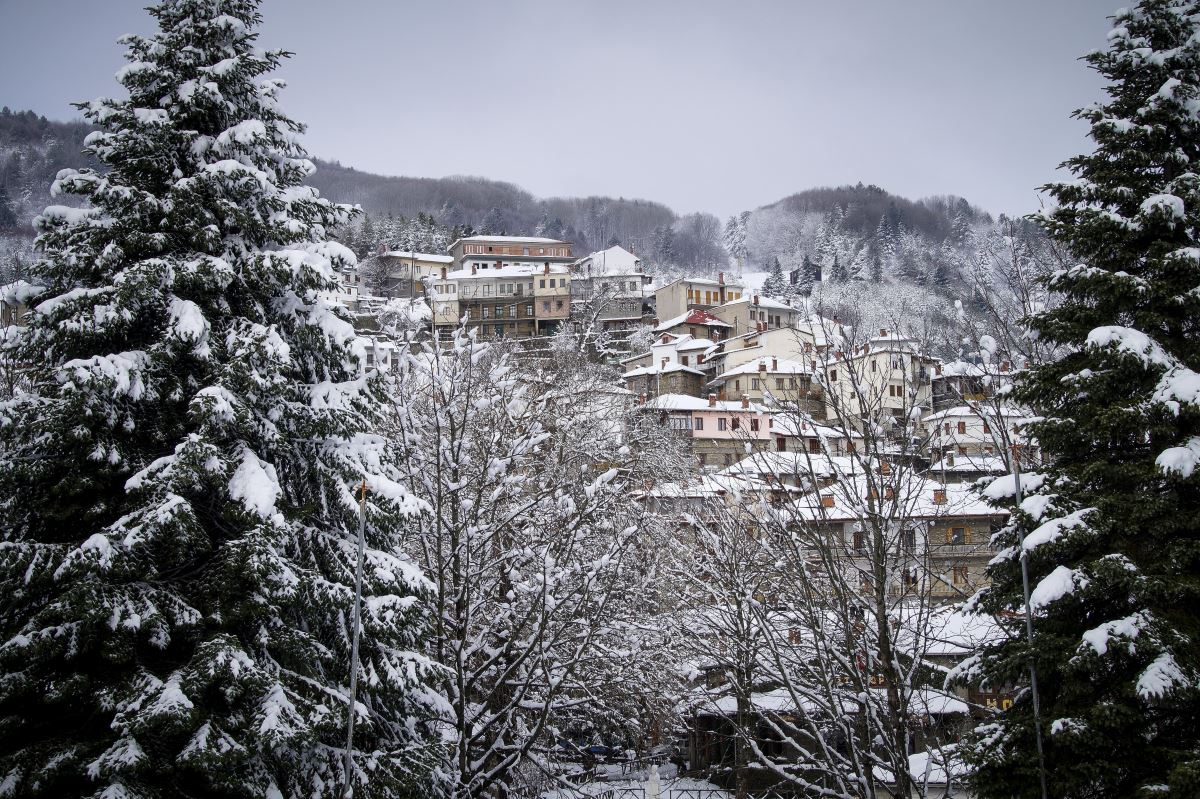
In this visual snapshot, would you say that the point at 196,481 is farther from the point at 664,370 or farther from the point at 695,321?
the point at 695,321

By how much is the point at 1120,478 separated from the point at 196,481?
848 centimetres

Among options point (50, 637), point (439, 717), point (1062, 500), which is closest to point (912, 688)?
point (1062, 500)

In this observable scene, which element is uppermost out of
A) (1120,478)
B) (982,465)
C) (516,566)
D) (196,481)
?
(196,481)

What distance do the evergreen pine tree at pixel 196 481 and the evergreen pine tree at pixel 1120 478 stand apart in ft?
19.8

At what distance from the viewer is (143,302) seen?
300 inches

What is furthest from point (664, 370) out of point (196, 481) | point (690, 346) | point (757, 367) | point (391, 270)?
point (196, 481)

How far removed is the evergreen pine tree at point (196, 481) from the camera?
648 cm

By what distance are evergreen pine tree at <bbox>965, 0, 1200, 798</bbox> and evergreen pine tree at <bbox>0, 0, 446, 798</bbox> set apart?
6024 mm

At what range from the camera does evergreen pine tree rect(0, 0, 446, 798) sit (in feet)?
21.3

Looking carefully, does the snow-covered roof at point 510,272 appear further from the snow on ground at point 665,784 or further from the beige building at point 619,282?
the snow on ground at point 665,784

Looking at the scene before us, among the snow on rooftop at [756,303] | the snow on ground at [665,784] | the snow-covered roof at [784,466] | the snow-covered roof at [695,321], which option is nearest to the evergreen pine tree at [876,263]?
the snow on rooftop at [756,303]

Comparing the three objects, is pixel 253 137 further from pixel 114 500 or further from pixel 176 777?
pixel 176 777

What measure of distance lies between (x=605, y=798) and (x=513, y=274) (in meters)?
72.8

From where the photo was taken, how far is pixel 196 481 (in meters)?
7.06
